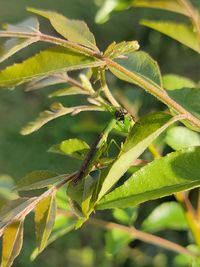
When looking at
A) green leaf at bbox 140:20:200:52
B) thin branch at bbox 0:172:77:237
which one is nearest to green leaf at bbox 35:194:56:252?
thin branch at bbox 0:172:77:237

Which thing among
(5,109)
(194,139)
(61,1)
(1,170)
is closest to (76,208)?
(194,139)

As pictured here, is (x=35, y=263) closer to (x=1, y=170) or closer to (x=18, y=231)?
(x=1, y=170)

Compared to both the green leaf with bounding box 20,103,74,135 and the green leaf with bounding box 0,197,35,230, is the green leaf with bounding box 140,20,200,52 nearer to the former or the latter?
the green leaf with bounding box 20,103,74,135

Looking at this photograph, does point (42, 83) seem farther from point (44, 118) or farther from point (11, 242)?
point (11, 242)

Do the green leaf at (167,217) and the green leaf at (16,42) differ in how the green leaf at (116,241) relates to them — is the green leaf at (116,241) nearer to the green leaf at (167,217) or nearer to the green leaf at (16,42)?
the green leaf at (167,217)

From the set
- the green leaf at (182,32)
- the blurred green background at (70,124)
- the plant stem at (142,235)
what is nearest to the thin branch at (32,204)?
the green leaf at (182,32)

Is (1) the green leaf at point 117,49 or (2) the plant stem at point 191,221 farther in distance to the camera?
(2) the plant stem at point 191,221
